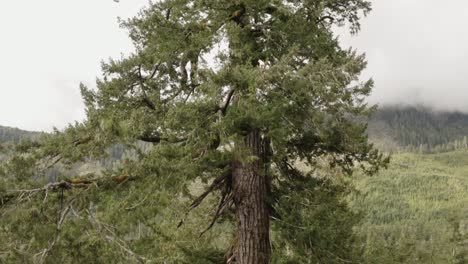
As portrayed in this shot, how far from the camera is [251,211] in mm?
8992

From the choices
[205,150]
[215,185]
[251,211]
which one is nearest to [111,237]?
[205,150]

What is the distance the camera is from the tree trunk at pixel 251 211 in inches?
348

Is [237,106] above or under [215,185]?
above

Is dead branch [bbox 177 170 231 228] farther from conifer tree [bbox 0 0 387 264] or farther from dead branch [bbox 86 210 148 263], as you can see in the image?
dead branch [bbox 86 210 148 263]

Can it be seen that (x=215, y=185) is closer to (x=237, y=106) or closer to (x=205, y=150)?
(x=205, y=150)

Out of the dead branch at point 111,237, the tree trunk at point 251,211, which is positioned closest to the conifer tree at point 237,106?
the tree trunk at point 251,211

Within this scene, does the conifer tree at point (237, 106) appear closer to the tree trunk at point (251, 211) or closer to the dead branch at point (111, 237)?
the tree trunk at point (251, 211)

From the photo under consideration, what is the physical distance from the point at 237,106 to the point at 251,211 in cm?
227

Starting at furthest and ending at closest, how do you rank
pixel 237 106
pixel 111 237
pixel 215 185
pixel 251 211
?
pixel 215 185 < pixel 251 211 < pixel 237 106 < pixel 111 237

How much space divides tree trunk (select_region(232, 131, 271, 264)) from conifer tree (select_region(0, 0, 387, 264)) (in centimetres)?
2

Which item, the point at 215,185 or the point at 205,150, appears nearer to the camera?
the point at 205,150

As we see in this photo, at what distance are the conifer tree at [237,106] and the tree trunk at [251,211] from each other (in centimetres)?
2

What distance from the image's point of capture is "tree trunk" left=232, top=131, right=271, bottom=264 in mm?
8844

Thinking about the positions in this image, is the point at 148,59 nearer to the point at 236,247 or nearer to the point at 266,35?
the point at 266,35
